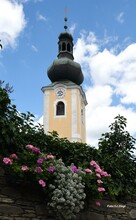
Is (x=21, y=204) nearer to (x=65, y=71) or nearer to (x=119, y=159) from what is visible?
(x=119, y=159)

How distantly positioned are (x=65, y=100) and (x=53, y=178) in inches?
1160

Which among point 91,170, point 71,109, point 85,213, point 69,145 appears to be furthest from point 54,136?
point 71,109

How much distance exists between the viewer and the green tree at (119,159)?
20.9 ft

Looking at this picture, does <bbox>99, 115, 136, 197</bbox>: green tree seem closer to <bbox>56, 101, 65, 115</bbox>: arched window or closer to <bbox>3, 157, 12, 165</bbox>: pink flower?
<bbox>3, 157, 12, 165</bbox>: pink flower

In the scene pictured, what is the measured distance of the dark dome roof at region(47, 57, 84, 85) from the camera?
34906 millimetres

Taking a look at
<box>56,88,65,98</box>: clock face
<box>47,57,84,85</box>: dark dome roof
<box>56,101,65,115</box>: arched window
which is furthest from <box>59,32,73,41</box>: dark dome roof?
<box>56,101,65,115</box>: arched window

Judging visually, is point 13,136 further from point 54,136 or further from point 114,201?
point 114,201

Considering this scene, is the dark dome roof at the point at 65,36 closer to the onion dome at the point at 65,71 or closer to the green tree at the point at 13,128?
the onion dome at the point at 65,71

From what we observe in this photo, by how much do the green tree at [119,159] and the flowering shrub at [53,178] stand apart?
107 centimetres

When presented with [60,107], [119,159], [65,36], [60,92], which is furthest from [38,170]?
[65,36]

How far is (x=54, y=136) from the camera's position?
→ 20.5ft

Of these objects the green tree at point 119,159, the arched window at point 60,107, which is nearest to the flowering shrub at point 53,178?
the green tree at point 119,159

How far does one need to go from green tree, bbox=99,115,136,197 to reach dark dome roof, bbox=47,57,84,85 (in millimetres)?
26453

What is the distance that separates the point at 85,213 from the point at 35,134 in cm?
151
